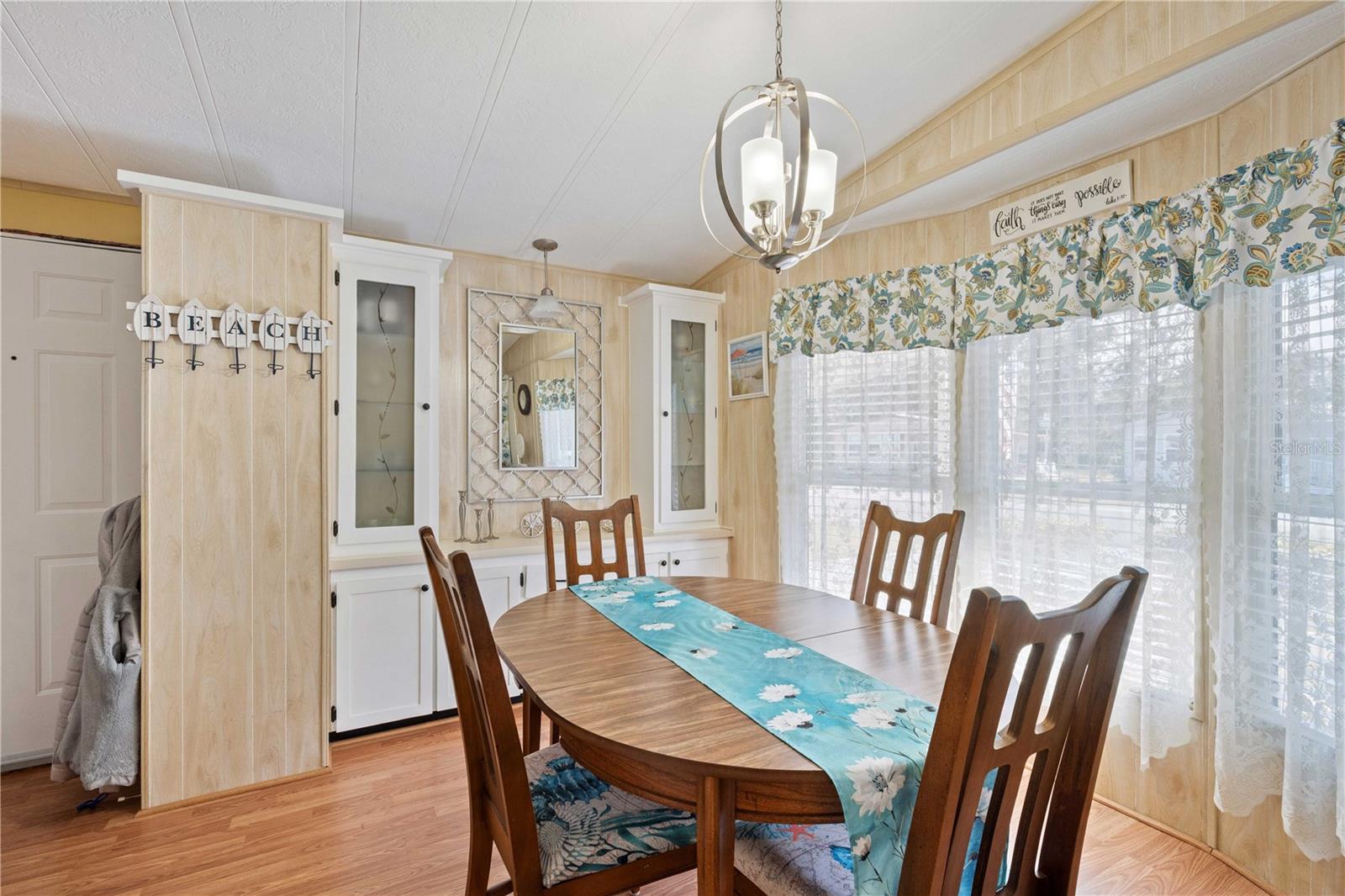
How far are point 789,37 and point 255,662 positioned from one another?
9.55ft

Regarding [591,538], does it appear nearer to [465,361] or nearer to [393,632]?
[393,632]

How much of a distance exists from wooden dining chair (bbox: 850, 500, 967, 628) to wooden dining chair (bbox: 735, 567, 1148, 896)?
820mm

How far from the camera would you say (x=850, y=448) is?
9.64 feet

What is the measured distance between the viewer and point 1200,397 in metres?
1.86

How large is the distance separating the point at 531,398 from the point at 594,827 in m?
2.52

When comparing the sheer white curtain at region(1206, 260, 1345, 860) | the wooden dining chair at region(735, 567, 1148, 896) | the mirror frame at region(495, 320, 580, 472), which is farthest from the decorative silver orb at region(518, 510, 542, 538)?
the sheer white curtain at region(1206, 260, 1345, 860)

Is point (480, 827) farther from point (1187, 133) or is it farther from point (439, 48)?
point (1187, 133)

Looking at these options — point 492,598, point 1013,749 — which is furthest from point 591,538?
point 1013,749

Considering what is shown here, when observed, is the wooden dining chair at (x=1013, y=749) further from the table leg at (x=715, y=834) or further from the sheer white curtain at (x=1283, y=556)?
the sheer white curtain at (x=1283, y=556)

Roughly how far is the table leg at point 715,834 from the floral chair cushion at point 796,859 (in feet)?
0.62

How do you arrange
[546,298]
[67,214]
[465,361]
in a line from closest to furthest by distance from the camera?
[67,214]
[546,298]
[465,361]

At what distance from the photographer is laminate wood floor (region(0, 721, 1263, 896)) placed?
1.76 metres

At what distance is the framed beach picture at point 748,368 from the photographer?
3.41 metres

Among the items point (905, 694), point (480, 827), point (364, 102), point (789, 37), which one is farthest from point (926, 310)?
point (480, 827)
